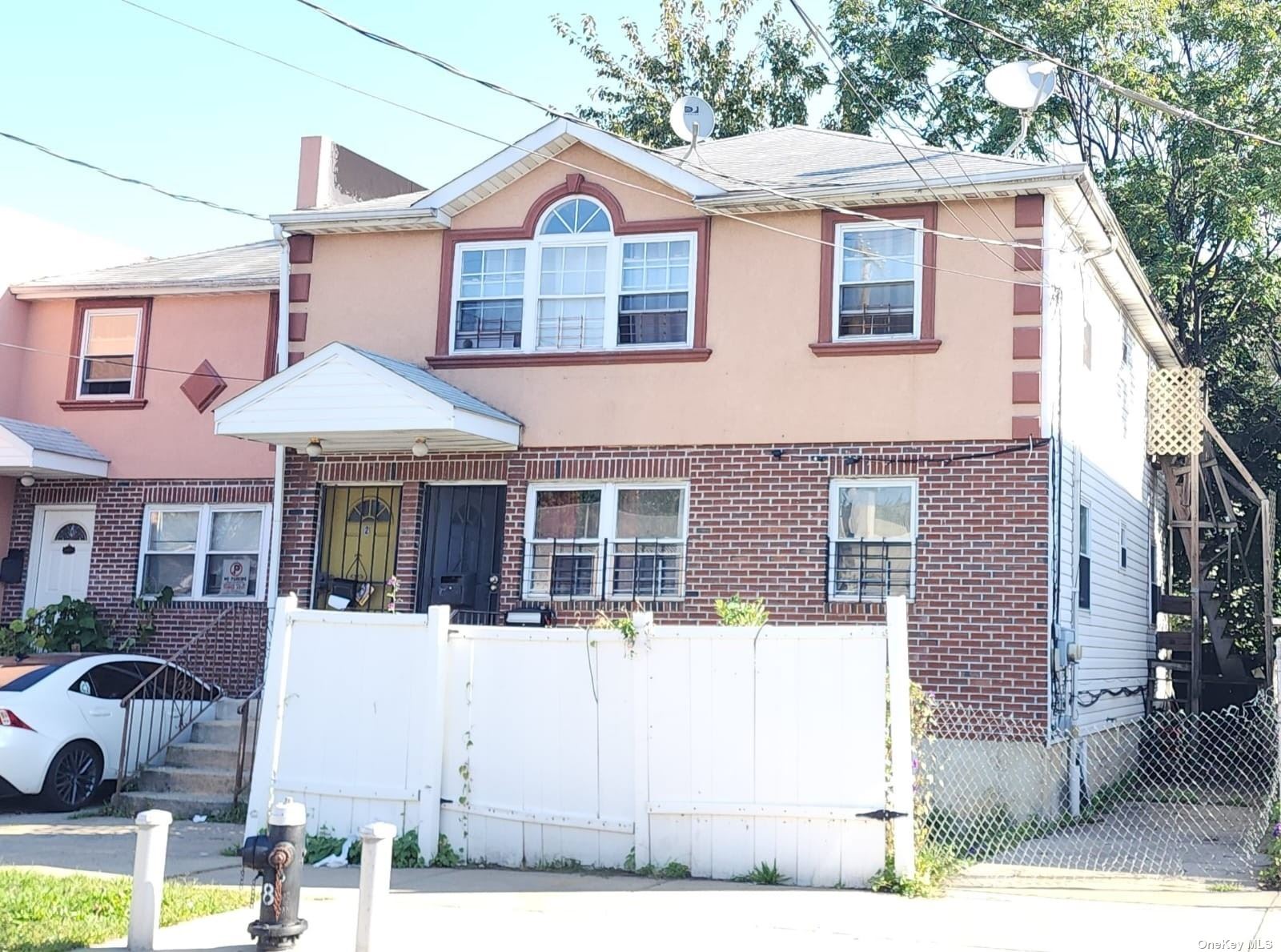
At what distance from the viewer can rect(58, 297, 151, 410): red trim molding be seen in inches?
700

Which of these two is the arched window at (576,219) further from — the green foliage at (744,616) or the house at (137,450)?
the green foliage at (744,616)

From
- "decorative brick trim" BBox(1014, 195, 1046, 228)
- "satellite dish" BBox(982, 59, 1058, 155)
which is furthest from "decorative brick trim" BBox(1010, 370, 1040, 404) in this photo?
"satellite dish" BBox(982, 59, 1058, 155)

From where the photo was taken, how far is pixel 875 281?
1418 centimetres

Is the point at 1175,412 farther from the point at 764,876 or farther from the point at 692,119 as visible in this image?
the point at 764,876

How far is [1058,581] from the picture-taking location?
13.6m

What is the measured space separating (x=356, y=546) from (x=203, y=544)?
2.36 meters

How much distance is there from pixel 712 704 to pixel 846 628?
108 cm

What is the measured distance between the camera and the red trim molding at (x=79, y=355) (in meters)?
17.8

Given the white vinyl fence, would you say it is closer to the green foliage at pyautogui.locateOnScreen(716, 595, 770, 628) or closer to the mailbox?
the green foliage at pyautogui.locateOnScreen(716, 595, 770, 628)

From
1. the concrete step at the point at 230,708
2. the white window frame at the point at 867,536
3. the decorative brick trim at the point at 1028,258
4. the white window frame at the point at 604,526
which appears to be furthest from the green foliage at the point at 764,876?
the concrete step at the point at 230,708

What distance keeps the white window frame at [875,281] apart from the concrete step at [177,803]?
7.50m

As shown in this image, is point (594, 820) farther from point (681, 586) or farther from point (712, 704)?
point (681, 586)

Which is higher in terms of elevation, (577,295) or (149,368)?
(577,295)

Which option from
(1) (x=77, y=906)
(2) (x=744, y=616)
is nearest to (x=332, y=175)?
(2) (x=744, y=616)
